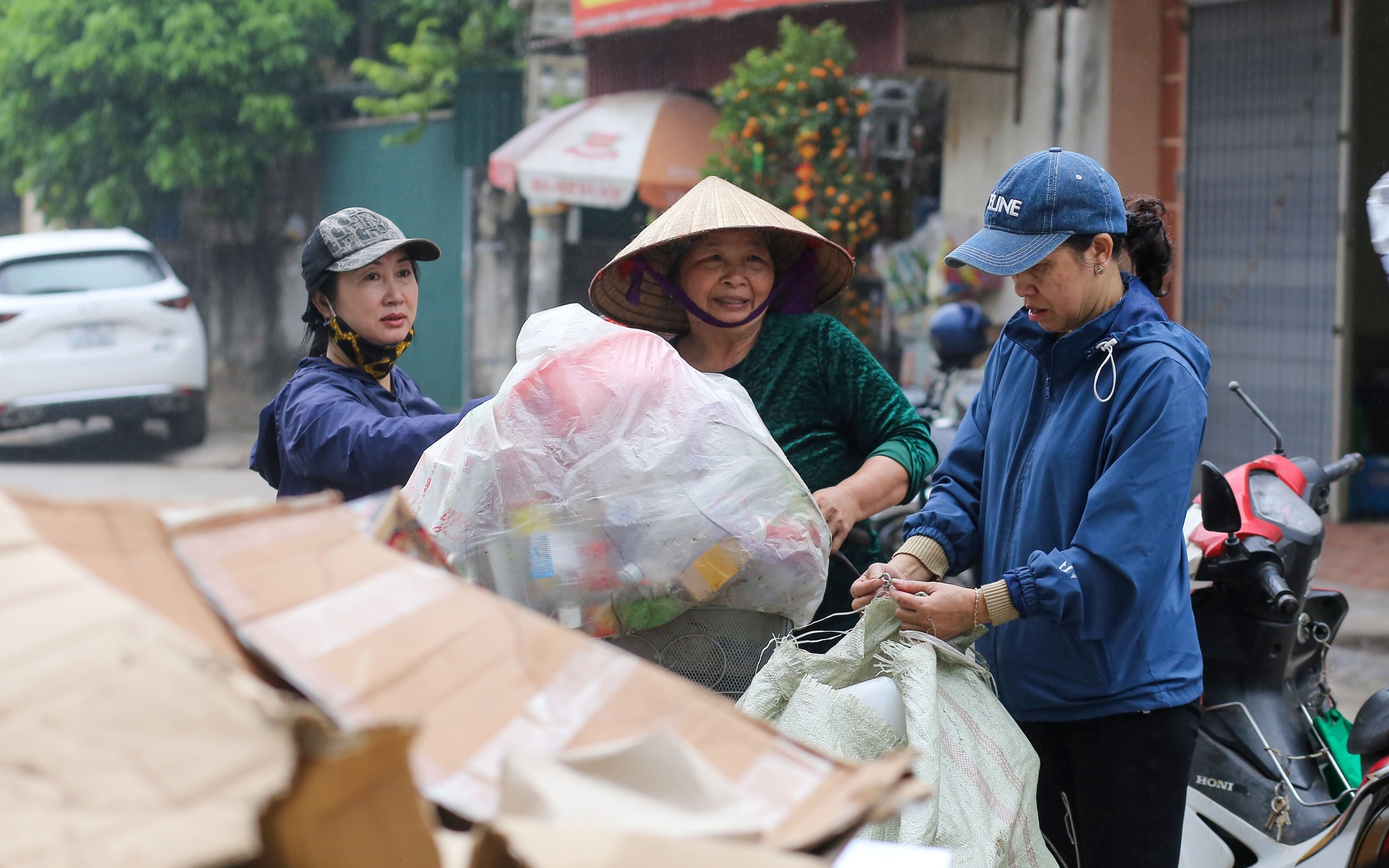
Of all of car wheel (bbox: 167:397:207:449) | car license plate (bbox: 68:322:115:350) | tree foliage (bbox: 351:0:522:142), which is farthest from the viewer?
tree foliage (bbox: 351:0:522:142)

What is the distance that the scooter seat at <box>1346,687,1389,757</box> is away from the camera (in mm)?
2627

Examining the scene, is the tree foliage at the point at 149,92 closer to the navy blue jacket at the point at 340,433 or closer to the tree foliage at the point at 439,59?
the tree foliage at the point at 439,59

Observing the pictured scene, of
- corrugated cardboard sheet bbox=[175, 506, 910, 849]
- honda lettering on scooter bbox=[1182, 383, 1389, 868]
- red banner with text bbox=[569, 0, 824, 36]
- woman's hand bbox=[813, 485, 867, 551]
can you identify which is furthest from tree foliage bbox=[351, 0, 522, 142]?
corrugated cardboard sheet bbox=[175, 506, 910, 849]

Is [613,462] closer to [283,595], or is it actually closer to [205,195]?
[283,595]

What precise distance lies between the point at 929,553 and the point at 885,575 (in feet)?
0.64

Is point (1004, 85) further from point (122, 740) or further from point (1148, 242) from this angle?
point (122, 740)

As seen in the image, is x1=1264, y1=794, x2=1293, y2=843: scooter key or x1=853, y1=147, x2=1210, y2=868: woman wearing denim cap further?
x1=1264, y1=794, x2=1293, y2=843: scooter key

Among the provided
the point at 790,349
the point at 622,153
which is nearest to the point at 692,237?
the point at 790,349

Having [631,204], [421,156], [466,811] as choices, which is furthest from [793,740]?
[421,156]

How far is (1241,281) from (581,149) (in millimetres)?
4903

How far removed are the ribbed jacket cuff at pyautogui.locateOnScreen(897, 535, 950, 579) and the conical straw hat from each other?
2.00 ft

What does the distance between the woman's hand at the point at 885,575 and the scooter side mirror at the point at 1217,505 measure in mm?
610

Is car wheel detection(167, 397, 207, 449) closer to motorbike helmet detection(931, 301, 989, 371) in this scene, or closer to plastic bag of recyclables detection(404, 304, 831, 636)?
motorbike helmet detection(931, 301, 989, 371)

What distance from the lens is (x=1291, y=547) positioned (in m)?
2.89
